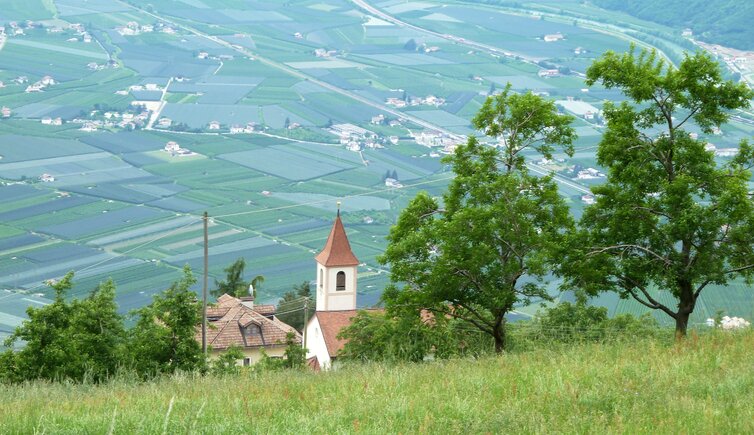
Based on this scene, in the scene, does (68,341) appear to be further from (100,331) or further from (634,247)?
(634,247)

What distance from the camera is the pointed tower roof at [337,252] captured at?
54.0 metres

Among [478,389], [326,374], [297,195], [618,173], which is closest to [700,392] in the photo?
[478,389]

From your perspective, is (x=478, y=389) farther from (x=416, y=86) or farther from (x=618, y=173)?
(x=416, y=86)

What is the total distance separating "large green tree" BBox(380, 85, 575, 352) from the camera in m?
20.5

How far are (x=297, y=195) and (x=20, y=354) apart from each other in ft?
310

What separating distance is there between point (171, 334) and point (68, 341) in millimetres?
2311

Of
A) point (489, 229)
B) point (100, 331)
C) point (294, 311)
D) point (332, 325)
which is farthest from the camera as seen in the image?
point (294, 311)

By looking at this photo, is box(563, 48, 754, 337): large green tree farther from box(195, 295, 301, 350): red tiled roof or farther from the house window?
the house window

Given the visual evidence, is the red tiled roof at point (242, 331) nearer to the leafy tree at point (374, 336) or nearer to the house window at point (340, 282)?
the house window at point (340, 282)

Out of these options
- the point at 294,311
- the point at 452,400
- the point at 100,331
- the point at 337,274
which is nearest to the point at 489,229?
the point at 100,331

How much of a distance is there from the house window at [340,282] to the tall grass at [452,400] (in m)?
42.5

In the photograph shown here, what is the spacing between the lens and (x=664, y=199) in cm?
1861

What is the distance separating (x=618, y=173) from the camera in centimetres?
1934

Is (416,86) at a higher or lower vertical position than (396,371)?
higher
